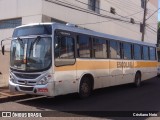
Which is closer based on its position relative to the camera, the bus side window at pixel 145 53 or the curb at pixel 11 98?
the curb at pixel 11 98

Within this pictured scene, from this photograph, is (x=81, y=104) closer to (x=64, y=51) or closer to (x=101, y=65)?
(x=64, y=51)

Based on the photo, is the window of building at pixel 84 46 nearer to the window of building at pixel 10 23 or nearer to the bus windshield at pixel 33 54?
the bus windshield at pixel 33 54

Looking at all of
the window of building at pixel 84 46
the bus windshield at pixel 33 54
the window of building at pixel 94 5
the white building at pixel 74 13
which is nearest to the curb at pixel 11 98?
the bus windshield at pixel 33 54

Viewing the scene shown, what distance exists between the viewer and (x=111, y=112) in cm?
992

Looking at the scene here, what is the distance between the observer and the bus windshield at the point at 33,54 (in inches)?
416

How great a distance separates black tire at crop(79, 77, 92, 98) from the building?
607 centimetres

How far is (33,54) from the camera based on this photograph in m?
10.8

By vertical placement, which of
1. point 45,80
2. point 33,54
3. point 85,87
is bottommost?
point 85,87

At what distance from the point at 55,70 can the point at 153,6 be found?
129 feet

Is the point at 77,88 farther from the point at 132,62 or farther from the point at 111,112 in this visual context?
the point at 132,62

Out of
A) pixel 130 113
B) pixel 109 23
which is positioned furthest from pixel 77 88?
pixel 109 23

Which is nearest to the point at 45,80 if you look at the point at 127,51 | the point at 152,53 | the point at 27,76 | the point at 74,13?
the point at 27,76

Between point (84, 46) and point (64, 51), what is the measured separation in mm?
1572

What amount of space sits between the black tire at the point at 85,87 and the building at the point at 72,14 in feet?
19.9
